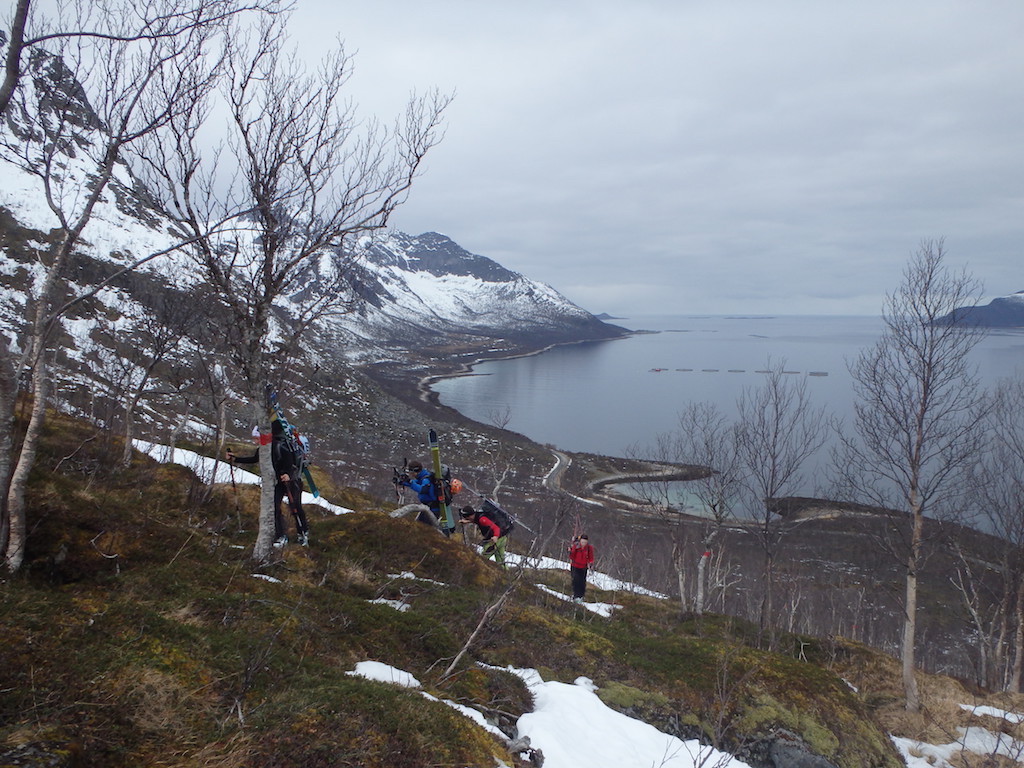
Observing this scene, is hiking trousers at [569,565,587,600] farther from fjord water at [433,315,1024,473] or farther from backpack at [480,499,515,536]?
fjord water at [433,315,1024,473]

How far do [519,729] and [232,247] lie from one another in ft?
24.2

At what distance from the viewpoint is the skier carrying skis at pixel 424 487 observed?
13125 millimetres

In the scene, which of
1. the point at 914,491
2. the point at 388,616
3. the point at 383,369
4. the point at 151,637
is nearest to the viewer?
the point at 151,637

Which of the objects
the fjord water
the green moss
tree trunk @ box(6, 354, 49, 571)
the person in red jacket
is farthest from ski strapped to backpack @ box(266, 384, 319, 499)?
the fjord water

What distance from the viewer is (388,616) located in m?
7.32

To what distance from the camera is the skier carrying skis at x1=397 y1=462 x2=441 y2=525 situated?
13.1m

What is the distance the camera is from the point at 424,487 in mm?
13484

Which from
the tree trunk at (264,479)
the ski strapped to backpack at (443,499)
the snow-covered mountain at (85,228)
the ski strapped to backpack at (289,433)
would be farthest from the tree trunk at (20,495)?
the ski strapped to backpack at (443,499)

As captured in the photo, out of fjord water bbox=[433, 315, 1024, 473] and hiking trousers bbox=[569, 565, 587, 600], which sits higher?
hiking trousers bbox=[569, 565, 587, 600]

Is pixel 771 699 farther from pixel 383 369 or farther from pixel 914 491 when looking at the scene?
pixel 383 369

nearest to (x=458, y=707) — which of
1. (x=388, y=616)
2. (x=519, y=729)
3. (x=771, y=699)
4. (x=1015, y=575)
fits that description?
(x=519, y=729)

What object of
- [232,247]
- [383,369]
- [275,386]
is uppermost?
A: [232,247]

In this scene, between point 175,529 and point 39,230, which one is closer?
point 175,529

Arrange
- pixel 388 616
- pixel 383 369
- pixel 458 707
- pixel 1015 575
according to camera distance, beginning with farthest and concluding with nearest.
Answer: pixel 383 369, pixel 1015 575, pixel 388 616, pixel 458 707
